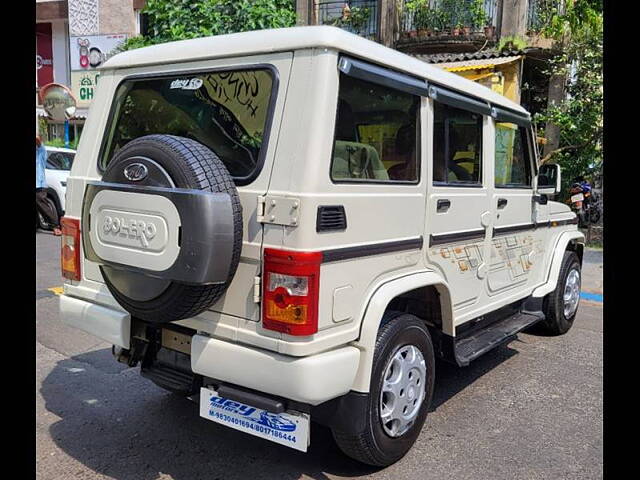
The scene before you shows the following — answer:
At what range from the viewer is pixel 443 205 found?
3428 mm

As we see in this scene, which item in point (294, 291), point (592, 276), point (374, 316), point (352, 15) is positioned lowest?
point (592, 276)

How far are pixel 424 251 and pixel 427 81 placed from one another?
0.98 metres

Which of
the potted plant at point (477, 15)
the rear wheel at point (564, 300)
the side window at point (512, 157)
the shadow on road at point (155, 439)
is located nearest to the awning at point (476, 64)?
the potted plant at point (477, 15)

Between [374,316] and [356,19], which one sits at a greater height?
[356,19]

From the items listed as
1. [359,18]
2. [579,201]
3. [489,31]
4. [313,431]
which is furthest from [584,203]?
[313,431]

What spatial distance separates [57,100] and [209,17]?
10846 mm

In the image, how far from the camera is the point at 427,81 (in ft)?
10.6

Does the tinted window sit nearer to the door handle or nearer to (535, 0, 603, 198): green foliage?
(535, 0, 603, 198): green foliage

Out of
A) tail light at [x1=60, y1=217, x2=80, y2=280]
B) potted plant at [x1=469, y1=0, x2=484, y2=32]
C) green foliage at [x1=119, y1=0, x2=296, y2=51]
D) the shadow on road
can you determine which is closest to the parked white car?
green foliage at [x1=119, y1=0, x2=296, y2=51]

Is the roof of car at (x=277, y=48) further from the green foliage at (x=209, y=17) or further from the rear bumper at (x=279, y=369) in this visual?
the green foliage at (x=209, y=17)

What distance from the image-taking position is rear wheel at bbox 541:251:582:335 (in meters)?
5.37

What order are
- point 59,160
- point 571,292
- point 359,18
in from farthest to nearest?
point 359,18 → point 59,160 → point 571,292

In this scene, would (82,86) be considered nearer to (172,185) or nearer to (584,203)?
(584,203)

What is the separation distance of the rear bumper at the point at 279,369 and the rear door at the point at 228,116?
0.18 metres
